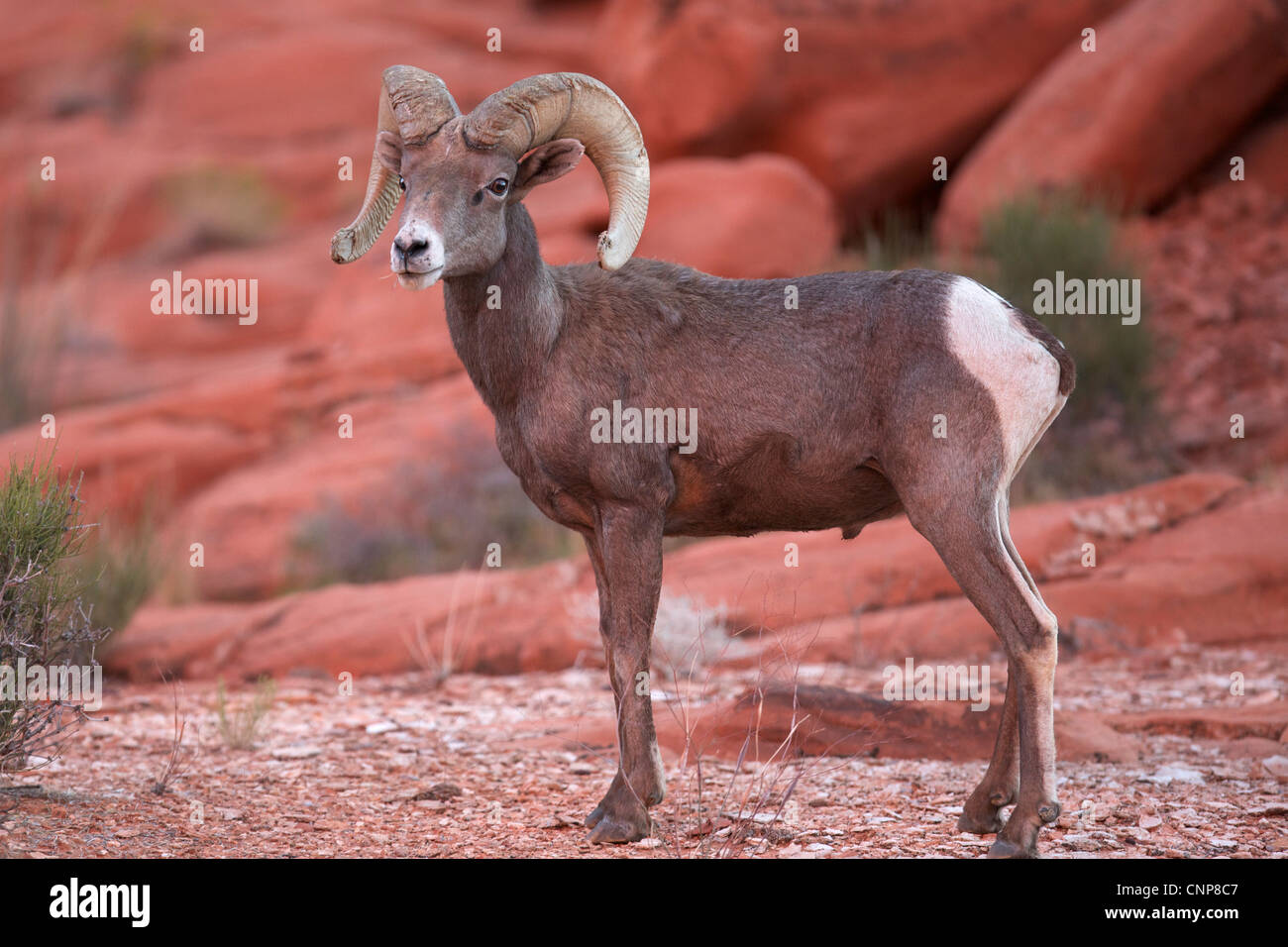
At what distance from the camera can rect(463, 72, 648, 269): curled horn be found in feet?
16.1

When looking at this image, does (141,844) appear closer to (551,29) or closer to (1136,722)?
(1136,722)

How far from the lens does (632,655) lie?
5.09m

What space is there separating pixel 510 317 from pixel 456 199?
54 centimetres

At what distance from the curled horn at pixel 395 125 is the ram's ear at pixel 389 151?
0.02m

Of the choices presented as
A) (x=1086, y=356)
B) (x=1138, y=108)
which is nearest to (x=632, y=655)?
(x=1086, y=356)

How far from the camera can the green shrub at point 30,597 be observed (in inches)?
200

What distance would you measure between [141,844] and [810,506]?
2849 millimetres

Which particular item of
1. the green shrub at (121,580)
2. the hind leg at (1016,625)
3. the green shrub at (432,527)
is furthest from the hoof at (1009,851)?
the green shrub at (432,527)

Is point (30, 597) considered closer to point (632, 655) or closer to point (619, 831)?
point (632, 655)

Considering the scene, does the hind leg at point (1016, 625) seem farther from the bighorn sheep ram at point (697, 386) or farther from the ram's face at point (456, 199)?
the ram's face at point (456, 199)

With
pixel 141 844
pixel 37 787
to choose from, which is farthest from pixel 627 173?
pixel 37 787

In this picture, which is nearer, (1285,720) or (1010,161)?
(1285,720)
